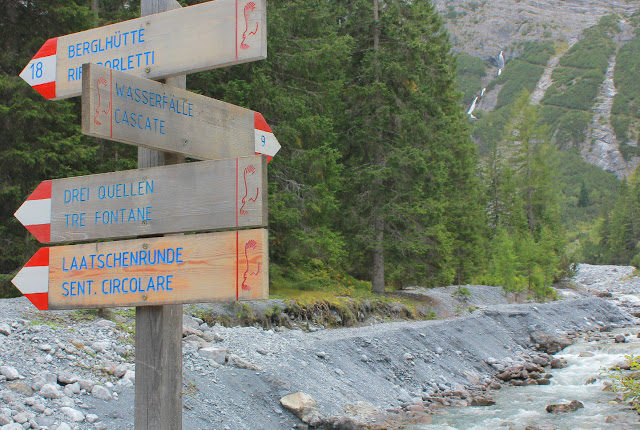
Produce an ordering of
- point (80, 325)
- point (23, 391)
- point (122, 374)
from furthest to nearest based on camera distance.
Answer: point (80, 325), point (122, 374), point (23, 391)

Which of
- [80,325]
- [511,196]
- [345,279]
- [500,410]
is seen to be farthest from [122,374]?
[511,196]

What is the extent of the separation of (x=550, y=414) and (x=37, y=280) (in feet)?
34.0

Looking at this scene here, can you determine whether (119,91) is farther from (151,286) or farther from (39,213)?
(151,286)

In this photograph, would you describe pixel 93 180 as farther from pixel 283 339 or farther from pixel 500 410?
pixel 500 410

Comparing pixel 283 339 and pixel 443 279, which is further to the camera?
pixel 443 279

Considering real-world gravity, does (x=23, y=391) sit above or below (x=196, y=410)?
above

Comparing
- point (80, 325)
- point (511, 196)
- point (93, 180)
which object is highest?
point (511, 196)

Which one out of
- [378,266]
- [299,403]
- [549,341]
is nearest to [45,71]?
[299,403]

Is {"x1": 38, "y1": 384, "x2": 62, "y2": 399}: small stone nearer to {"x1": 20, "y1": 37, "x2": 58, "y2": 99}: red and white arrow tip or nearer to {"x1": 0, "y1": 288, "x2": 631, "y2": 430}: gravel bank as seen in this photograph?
{"x1": 0, "y1": 288, "x2": 631, "y2": 430}: gravel bank

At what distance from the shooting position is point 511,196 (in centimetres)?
5512

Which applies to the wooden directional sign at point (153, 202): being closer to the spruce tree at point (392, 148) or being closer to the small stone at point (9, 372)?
the small stone at point (9, 372)

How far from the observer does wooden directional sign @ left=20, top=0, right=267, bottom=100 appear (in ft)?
10.6

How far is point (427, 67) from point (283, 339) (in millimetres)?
15427

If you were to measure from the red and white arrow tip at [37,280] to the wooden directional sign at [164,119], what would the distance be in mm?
816
